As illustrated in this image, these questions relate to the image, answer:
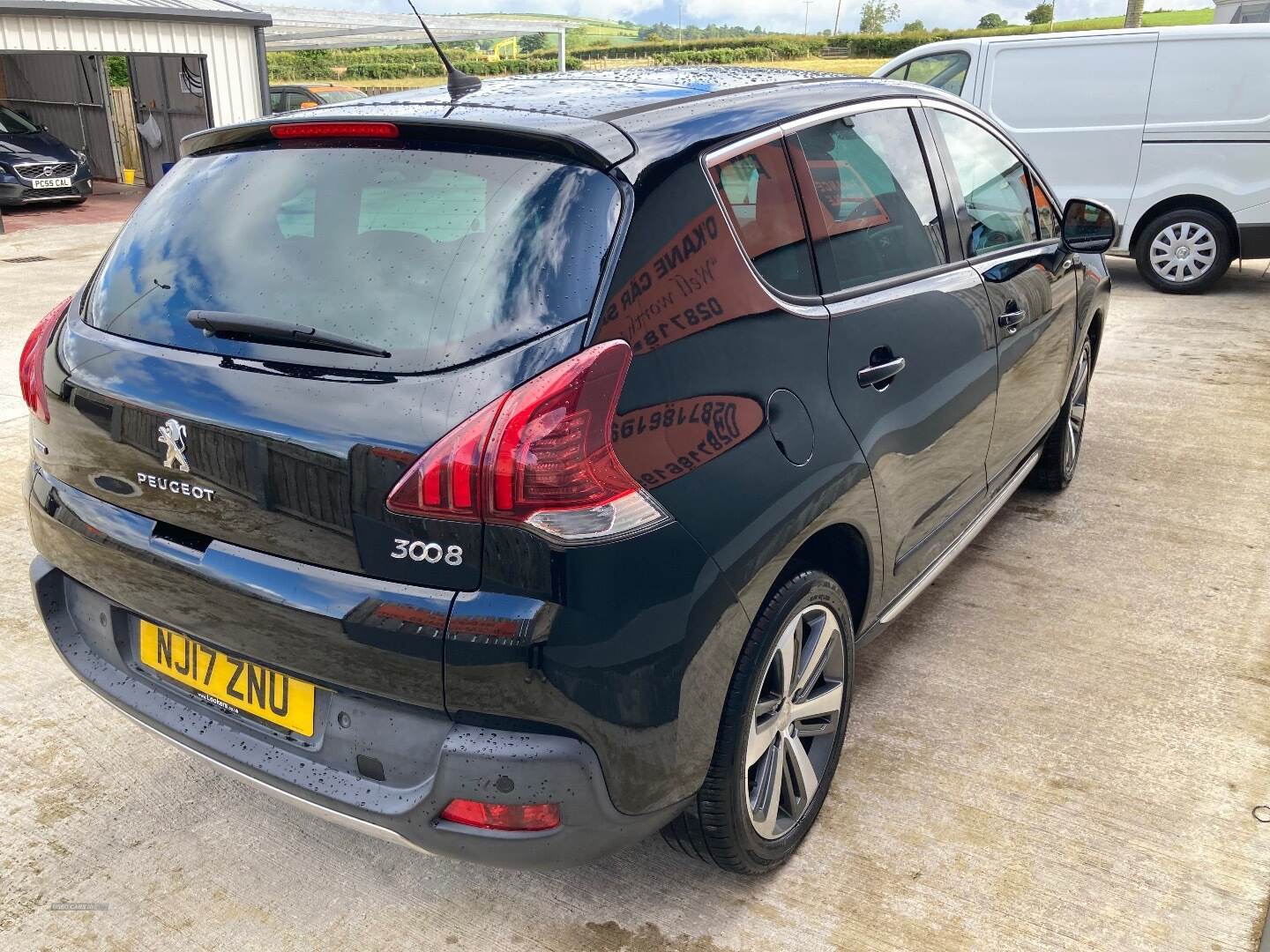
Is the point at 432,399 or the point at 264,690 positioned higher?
the point at 432,399

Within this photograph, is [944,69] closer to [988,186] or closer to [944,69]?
[944,69]

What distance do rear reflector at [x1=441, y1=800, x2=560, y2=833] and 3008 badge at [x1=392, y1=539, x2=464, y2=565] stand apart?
416 mm

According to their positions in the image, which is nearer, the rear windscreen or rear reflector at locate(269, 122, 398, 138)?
the rear windscreen

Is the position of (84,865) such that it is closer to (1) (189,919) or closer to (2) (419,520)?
(1) (189,919)

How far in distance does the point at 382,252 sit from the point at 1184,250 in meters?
8.91

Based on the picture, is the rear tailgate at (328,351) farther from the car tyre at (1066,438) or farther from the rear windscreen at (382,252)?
the car tyre at (1066,438)

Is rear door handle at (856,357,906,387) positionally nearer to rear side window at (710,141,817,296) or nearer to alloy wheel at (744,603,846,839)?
rear side window at (710,141,817,296)

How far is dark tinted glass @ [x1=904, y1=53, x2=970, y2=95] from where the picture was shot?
9617mm

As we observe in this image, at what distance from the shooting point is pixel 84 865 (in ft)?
7.74

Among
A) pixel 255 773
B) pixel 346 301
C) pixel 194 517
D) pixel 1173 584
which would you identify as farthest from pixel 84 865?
pixel 1173 584

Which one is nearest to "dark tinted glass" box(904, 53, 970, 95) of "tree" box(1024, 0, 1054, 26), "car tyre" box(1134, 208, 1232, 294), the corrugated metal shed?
"car tyre" box(1134, 208, 1232, 294)

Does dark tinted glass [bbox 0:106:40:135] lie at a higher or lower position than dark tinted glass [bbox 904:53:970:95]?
lower

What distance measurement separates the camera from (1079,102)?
29.8 ft

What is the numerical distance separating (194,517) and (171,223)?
2.33 ft
